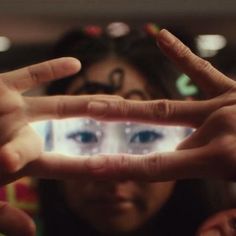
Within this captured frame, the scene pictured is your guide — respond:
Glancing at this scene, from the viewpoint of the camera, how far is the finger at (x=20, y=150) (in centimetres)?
52

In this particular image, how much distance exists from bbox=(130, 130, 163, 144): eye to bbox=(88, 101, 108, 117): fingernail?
82 mm

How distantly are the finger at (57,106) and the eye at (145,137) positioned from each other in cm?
8

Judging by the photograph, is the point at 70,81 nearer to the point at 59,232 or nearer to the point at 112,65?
the point at 112,65

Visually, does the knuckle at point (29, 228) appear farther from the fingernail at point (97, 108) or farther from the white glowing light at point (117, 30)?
the white glowing light at point (117, 30)

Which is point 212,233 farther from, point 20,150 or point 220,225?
point 20,150

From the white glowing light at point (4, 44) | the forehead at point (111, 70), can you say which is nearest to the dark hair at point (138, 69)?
the forehead at point (111, 70)

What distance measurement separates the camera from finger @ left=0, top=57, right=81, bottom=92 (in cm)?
60

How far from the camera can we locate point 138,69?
0.83 m

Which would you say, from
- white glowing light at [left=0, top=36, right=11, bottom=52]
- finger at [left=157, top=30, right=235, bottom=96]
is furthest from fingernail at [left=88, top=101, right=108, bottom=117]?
white glowing light at [left=0, top=36, right=11, bottom=52]

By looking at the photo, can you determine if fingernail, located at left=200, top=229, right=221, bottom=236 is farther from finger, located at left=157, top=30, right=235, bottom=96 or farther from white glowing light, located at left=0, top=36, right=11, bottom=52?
white glowing light, located at left=0, top=36, right=11, bottom=52

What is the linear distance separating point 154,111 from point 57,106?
0.13 meters

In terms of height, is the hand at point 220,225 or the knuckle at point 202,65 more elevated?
the knuckle at point 202,65

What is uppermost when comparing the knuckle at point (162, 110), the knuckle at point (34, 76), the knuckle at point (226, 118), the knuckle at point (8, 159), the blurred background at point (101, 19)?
the blurred background at point (101, 19)

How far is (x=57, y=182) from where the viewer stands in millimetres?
875
